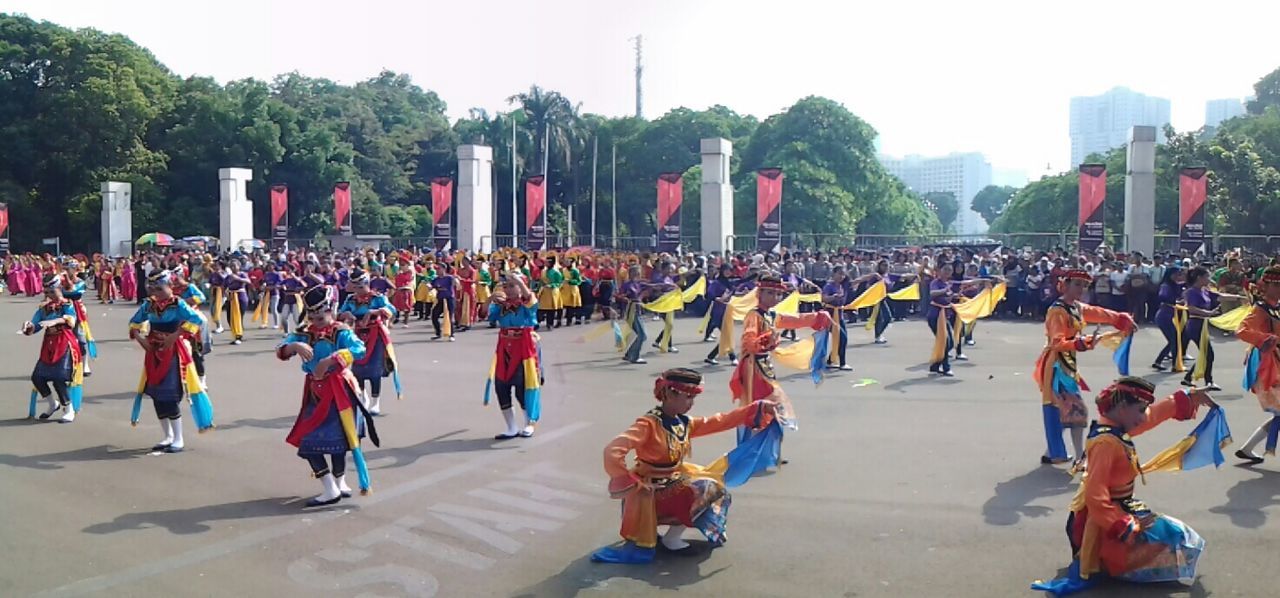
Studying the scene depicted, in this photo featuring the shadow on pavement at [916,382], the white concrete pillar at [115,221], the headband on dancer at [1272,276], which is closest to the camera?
the headband on dancer at [1272,276]

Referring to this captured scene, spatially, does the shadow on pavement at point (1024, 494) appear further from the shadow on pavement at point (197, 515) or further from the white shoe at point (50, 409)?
the white shoe at point (50, 409)

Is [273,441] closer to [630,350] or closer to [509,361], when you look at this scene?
[509,361]

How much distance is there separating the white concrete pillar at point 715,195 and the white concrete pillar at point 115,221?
1176 inches

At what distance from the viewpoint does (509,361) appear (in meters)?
10.2

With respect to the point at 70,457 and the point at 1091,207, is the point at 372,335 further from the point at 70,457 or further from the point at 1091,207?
the point at 1091,207

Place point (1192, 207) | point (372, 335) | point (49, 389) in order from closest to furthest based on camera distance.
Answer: point (372, 335)
point (49, 389)
point (1192, 207)

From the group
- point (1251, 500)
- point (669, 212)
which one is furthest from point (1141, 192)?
point (1251, 500)

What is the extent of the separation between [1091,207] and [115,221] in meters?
42.0

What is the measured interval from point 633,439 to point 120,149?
190 ft

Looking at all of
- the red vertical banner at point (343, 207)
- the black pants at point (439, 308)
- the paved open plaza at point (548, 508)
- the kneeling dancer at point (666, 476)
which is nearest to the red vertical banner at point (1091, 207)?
the paved open plaza at point (548, 508)

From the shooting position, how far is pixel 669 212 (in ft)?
101

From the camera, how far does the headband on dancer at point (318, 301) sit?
7.94m

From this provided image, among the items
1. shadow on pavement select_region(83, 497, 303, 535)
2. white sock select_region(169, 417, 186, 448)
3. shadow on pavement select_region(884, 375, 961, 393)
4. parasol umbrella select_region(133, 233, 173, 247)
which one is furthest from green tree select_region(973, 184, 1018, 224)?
shadow on pavement select_region(83, 497, 303, 535)

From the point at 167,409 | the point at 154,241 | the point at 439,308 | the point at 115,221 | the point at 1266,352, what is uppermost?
the point at 115,221
